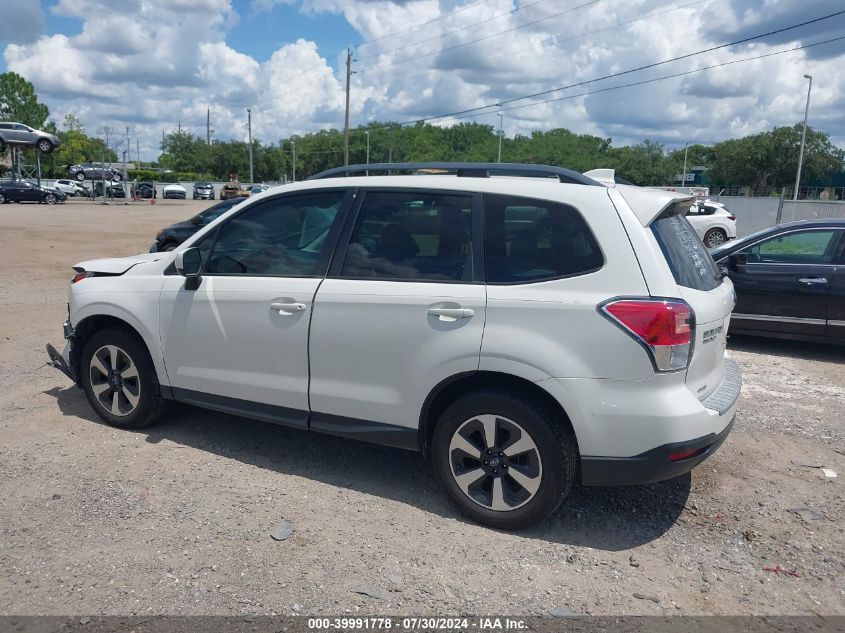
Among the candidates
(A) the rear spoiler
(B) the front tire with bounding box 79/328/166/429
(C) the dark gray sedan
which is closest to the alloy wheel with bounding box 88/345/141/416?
(B) the front tire with bounding box 79/328/166/429

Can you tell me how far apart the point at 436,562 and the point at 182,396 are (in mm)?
2249

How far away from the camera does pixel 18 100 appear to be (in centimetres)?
8412

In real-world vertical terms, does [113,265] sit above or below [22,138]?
below

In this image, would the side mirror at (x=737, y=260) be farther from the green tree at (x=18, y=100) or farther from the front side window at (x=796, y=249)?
the green tree at (x=18, y=100)

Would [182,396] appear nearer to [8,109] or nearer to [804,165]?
[804,165]

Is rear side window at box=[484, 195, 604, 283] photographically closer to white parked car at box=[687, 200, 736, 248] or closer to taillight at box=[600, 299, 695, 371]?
taillight at box=[600, 299, 695, 371]

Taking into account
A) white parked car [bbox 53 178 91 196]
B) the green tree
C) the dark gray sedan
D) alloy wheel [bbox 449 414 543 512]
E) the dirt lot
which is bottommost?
the dirt lot

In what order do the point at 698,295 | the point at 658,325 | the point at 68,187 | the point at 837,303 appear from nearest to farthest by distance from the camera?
the point at 658,325
the point at 698,295
the point at 837,303
the point at 68,187

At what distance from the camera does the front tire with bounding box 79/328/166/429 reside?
16.2 ft

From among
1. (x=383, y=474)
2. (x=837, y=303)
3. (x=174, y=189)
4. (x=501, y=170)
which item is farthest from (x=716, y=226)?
(x=174, y=189)

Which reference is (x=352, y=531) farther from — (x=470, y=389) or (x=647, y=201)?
(x=647, y=201)

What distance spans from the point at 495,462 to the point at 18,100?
320 ft

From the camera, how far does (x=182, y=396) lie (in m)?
4.80

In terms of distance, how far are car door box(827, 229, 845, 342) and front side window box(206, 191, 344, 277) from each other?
228 inches
